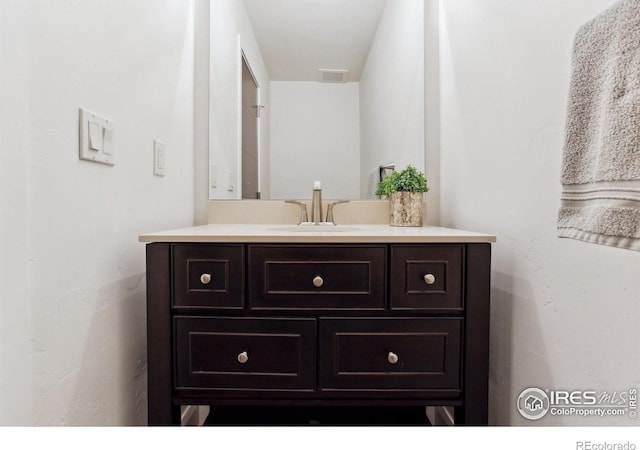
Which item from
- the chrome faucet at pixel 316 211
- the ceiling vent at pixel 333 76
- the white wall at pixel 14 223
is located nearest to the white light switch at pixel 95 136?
the white wall at pixel 14 223

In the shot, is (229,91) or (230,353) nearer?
(230,353)

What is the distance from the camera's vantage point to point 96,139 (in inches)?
35.5

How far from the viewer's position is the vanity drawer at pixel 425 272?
3.27ft

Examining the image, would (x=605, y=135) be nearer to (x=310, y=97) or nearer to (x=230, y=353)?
(x=230, y=353)

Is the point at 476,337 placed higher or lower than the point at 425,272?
lower

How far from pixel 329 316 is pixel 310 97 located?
0.99 metres

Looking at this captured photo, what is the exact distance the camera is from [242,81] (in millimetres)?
1605

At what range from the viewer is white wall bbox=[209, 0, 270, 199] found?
1592 millimetres

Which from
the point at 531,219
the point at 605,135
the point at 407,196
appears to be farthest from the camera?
the point at 407,196

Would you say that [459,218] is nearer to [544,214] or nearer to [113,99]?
[544,214]

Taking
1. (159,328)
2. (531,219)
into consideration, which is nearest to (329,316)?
(159,328)

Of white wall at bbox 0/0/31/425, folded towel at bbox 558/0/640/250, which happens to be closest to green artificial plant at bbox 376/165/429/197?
folded towel at bbox 558/0/640/250

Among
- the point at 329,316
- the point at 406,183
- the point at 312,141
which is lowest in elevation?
the point at 329,316
